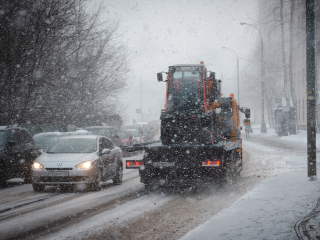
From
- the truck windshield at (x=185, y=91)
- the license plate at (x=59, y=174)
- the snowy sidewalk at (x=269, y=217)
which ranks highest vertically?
the truck windshield at (x=185, y=91)

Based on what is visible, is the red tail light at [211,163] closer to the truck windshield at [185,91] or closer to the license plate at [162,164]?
the license plate at [162,164]

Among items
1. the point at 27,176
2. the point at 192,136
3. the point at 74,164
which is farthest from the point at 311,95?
the point at 27,176

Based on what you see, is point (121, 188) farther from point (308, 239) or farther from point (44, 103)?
point (44, 103)

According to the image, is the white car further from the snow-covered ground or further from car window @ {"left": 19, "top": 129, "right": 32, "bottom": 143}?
the snow-covered ground

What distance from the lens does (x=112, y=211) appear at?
764cm

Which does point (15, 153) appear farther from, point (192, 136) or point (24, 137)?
point (192, 136)

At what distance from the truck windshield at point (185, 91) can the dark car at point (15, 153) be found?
4760 millimetres

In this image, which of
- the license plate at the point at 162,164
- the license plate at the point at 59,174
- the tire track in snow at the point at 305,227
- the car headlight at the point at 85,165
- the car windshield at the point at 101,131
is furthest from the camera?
the car windshield at the point at 101,131

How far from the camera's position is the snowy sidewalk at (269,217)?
5438 millimetres

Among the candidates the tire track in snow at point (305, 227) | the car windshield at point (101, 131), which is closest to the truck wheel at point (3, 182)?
the car windshield at point (101, 131)

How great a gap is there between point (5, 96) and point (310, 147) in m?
11.7

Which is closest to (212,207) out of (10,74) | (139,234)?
(139,234)

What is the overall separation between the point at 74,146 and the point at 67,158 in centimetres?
94

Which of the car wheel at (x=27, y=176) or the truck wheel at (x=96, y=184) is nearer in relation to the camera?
the truck wheel at (x=96, y=184)
